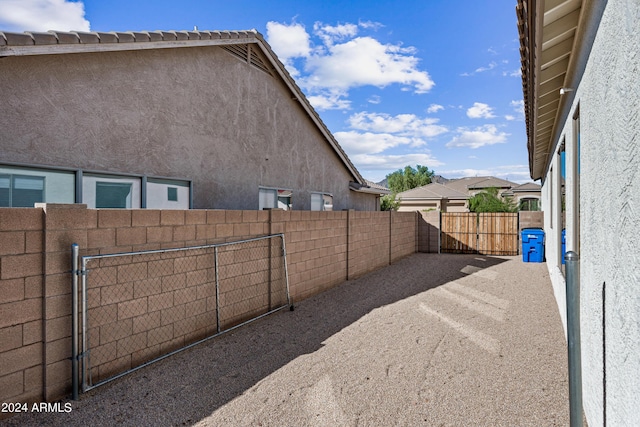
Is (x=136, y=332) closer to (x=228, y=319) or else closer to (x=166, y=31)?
(x=228, y=319)

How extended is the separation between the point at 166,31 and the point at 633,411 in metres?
9.39

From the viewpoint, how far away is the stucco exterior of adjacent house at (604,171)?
2.01 metres

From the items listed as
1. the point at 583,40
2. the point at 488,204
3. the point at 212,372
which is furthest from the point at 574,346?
the point at 488,204

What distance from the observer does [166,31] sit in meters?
8.38

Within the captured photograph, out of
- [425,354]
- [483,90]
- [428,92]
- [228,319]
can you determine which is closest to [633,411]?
[425,354]

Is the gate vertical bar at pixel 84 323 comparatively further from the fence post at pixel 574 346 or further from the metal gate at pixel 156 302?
the fence post at pixel 574 346

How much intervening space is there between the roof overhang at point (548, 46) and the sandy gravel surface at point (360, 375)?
3530 millimetres

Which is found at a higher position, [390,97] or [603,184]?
[390,97]

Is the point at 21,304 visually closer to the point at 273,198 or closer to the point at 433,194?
the point at 273,198

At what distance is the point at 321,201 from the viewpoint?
14672 mm

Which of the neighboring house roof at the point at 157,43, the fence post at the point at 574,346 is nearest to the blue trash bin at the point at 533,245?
the neighboring house roof at the point at 157,43

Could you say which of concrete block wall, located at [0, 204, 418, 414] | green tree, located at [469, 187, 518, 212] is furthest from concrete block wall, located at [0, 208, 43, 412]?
green tree, located at [469, 187, 518, 212]

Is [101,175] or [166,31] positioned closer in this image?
[101,175]

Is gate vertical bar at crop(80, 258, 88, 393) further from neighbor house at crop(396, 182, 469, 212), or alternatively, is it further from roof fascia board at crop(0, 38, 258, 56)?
neighbor house at crop(396, 182, 469, 212)
